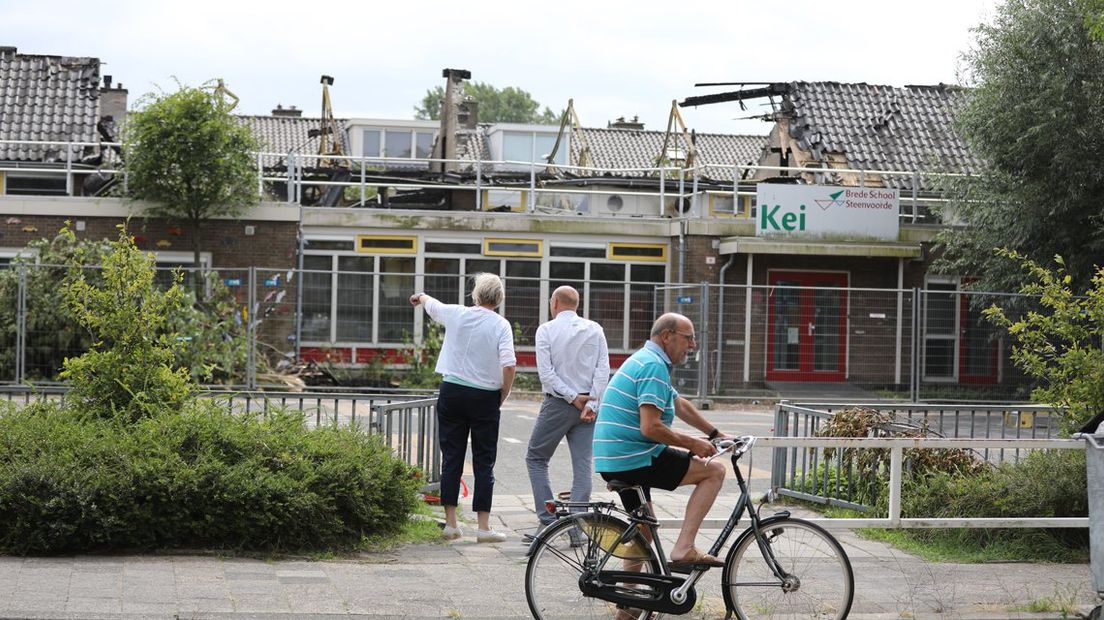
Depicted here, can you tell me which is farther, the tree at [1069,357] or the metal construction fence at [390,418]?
the metal construction fence at [390,418]

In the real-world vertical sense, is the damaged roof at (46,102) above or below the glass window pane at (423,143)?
below

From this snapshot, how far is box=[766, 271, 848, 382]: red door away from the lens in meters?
23.1

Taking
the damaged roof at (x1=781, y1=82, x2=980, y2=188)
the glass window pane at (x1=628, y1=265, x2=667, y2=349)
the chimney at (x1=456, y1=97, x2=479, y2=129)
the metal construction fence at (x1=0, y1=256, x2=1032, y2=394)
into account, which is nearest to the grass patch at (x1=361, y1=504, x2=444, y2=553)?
the metal construction fence at (x1=0, y1=256, x2=1032, y2=394)

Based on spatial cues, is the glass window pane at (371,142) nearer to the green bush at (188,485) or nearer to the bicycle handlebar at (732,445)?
the green bush at (188,485)

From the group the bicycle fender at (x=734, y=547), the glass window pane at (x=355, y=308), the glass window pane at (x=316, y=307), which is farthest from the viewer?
the glass window pane at (x=355, y=308)

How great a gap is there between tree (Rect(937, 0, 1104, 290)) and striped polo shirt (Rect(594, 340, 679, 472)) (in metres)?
16.7

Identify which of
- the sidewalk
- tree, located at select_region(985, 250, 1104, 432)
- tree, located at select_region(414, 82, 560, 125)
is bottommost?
the sidewalk

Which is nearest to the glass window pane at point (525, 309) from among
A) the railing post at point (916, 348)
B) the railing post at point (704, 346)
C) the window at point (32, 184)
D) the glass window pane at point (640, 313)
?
the glass window pane at point (640, 313)

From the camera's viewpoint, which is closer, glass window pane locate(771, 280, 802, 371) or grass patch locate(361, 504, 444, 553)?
grass patch locate(361, 504, 444, 553)

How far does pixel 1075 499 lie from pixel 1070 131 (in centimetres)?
1424

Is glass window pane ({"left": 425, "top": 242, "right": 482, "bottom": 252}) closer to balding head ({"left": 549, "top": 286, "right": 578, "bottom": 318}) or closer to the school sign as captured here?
the school sign

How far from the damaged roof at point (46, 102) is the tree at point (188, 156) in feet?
16.5

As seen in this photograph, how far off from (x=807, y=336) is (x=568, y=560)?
17.4 metres

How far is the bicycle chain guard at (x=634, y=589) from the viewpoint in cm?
647
